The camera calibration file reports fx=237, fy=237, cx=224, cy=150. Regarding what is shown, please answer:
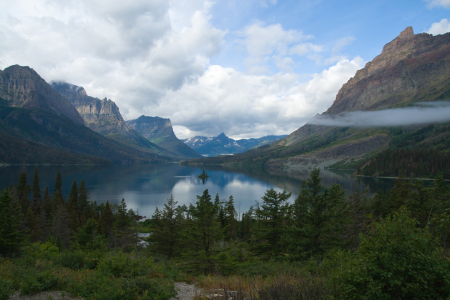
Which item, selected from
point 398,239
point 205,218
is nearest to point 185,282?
point 205,218

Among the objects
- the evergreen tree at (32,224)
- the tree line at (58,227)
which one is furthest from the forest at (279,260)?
the evergreen tree at (32,224)

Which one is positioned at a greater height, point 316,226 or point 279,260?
point 316,226

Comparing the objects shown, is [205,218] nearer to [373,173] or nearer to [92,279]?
[92,279]

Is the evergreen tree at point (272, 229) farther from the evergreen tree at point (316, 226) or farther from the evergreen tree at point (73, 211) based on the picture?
the evergreen tree at point (73, 211)

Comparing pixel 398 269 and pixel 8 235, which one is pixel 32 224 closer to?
pixel 8 235

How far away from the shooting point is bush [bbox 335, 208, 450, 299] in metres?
5.80

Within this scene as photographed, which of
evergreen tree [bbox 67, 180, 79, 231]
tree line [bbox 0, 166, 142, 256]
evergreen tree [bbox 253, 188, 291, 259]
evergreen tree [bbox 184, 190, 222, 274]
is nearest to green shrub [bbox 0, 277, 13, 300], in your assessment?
evergreen tree [bbox 184, 190, 222, 274]

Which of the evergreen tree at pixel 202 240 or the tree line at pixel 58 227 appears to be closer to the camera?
the evergreen tree at pixel 202 240

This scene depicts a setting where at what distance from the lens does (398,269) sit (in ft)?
19.6

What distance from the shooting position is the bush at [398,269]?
5.80 m

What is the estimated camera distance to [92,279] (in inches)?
376

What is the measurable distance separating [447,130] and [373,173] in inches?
3704

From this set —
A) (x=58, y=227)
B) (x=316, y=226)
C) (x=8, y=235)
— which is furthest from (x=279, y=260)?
(x=58, y=227)

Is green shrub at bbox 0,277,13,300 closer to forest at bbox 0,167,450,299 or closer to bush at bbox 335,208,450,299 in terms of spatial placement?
forest at bbox 0,167,450,299
